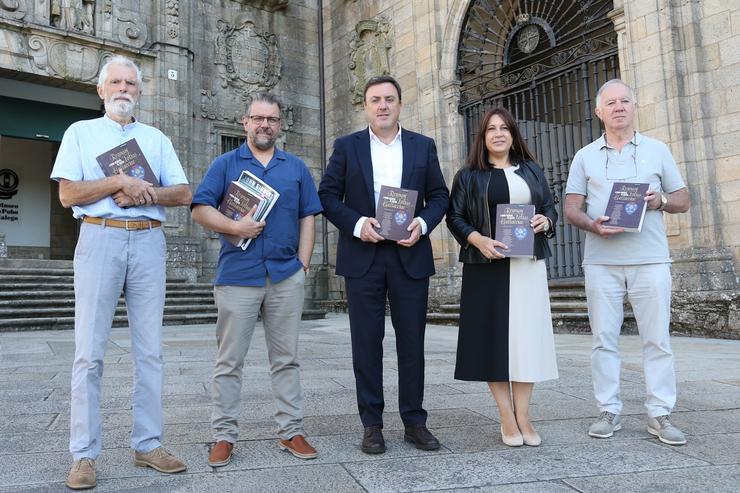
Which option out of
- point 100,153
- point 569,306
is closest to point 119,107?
point 100,153

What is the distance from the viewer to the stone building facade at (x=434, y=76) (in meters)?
8.20

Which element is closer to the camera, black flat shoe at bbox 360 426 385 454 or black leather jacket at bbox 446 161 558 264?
black flat shoe at bbox 360 426 385 454

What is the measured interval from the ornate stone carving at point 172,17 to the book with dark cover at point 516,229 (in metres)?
13.0

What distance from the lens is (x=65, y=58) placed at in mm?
13195

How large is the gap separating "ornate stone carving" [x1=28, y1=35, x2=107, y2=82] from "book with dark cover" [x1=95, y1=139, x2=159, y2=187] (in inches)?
466

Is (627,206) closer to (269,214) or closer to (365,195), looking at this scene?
(365,195)

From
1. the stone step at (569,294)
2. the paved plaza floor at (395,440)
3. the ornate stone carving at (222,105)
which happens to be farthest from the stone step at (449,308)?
the ornate stone carving at (222,105)

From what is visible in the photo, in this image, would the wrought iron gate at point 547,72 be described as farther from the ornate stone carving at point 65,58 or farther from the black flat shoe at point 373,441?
the black flat shoe at point 373,441

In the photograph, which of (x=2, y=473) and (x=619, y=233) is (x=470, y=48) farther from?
(x=2, y=473)

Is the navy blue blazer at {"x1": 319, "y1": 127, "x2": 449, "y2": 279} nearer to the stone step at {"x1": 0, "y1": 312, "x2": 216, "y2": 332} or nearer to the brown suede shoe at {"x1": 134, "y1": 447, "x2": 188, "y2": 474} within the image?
the brown suede shoe at {"x1": 134, "y1": 447, "x2": 188, "y2": 474}

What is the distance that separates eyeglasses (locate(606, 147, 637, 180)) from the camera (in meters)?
3.67

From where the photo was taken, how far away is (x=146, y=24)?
14398 millimetres

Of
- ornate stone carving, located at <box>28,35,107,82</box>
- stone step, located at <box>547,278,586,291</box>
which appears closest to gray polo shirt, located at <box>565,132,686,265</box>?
stone step, located at <box>547,278,586,291</box>

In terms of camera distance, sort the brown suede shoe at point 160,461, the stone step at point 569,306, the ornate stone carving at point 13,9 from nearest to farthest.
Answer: the brown suede shoe at point 160,461
the stone step at point 569,306
the ornate stone carving at point 13,9
